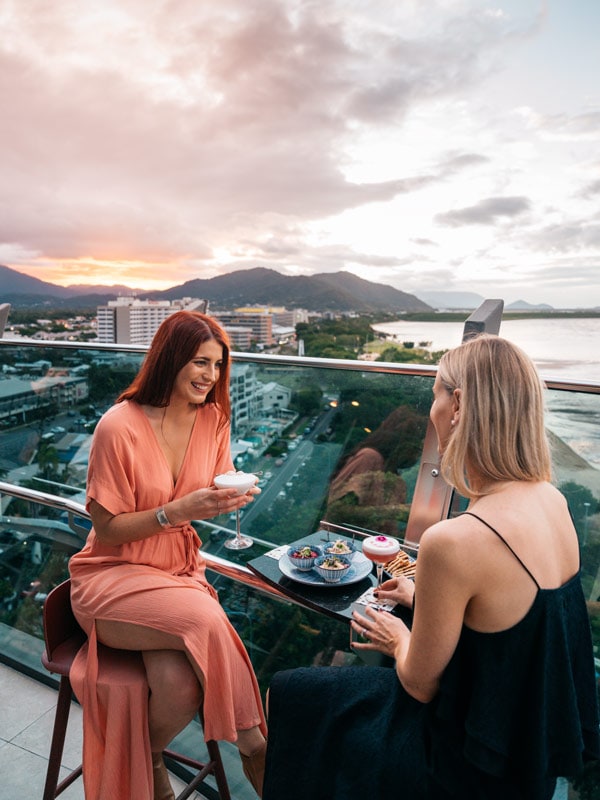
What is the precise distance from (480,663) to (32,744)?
224 centimetres

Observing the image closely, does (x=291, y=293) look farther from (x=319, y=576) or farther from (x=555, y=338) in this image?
(x=319, y=576)

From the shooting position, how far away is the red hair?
1.94 metres

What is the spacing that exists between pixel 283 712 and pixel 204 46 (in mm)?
6938

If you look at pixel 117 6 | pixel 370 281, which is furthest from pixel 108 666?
pixel 117 6

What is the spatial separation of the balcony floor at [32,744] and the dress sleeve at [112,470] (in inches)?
43.5

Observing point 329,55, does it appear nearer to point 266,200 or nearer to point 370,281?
point 370,281

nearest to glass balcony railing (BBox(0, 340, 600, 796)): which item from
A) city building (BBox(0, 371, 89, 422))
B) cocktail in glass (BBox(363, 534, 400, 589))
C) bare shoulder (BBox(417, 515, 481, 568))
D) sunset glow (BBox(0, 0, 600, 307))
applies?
city building (BBox(0, 371, 89, 422))

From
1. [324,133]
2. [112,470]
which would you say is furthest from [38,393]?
[324,133]

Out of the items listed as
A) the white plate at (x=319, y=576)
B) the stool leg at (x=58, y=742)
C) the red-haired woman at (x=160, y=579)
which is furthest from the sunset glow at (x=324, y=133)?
the stool leg at (x=58, y=742)

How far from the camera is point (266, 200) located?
38.1 feet

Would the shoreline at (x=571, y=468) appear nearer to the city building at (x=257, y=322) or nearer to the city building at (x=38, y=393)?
the city building at (x=257, y=322)

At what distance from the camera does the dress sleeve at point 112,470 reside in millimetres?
1722

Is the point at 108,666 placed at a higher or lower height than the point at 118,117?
lower

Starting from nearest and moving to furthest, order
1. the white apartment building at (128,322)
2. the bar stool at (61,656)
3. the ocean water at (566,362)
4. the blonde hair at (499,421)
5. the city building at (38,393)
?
the blonde hair at (499,421), the bar stool at (61,656), the ocean water at (566,362), the white apartment building at (128,322), the city building at (38,393)
